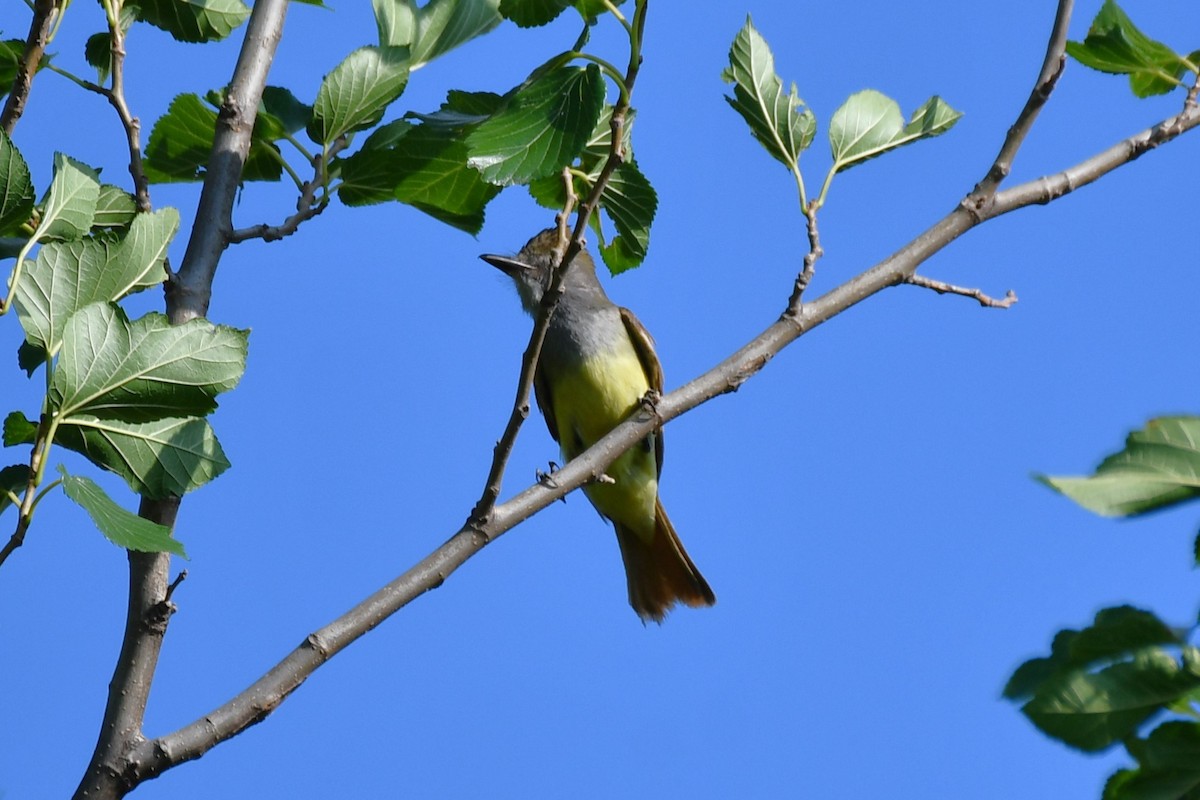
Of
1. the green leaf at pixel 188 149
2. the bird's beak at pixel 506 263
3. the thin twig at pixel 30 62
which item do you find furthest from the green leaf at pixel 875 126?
the bird's beak at pixel 506 263

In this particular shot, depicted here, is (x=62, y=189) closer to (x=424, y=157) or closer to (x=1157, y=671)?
(x=424, y=157)

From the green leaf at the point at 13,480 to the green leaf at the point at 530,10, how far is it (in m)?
1.47

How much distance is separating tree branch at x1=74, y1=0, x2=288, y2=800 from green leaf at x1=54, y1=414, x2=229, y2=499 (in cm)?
16

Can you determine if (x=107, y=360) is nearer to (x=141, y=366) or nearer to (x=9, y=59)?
(x=141, y=366)

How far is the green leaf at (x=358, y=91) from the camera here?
3.51 metres

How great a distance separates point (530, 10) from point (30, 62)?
113 cm

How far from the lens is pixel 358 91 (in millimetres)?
3537

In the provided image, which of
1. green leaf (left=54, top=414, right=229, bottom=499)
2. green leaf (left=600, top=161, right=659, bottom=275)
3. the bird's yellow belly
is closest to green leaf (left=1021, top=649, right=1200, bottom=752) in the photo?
green leaf (left=54, top=414, right=229, bottom=499)

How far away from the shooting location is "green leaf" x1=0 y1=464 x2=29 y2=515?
266 centimetres

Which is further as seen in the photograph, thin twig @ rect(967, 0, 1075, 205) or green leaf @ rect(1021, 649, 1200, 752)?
thin twig @ rect(967, 0, 1075, 205)

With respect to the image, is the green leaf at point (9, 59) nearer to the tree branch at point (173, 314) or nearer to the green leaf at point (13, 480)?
the tree branch at point (173, 314)

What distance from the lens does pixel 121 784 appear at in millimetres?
2525

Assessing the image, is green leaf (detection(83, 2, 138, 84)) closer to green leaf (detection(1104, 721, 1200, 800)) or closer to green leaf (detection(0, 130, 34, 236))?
green leaf (detection(0, 130, 34, 236))

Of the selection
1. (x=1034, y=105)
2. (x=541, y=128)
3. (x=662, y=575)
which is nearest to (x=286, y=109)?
(x=541, y=128)
